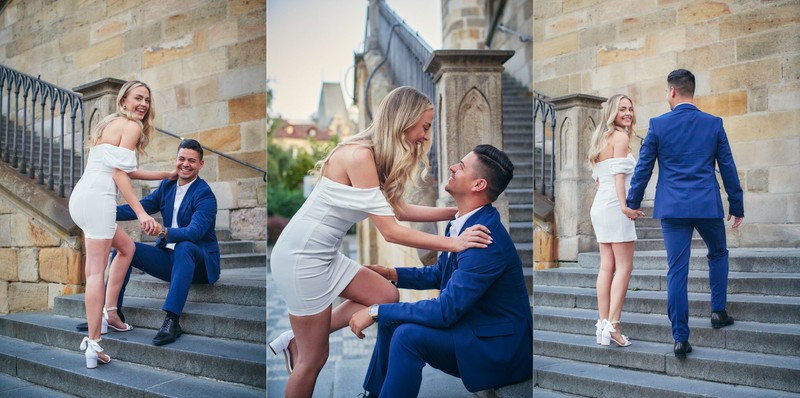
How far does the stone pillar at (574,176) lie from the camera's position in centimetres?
213

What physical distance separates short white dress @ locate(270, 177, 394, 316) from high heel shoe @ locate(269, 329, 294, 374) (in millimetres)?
199

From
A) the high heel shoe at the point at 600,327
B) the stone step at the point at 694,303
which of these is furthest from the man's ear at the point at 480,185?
the high heel shoe at the point at 600,327

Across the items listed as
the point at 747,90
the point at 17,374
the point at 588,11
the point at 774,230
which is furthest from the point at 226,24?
the point at 774,230

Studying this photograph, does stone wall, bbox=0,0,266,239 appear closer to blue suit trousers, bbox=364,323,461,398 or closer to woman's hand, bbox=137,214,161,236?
woman's hand, bbox=137,214,161,236

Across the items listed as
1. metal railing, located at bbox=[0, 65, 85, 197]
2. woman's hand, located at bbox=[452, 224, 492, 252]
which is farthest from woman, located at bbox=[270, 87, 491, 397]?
metal railing, located at bbox=[0, 65, 85, 197]

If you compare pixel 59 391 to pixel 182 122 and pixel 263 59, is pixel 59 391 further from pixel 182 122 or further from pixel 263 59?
pixel 263 59

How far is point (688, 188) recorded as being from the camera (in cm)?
212

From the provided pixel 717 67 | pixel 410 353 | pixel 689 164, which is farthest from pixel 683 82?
pixel 410 353

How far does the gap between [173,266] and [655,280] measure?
69.9 inches

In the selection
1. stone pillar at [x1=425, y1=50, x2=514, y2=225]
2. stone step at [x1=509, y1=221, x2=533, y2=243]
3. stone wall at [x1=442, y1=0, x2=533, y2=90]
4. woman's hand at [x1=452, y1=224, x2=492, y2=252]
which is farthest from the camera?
stone wall at [x1=442, y1=0, x2=533, y2=90]

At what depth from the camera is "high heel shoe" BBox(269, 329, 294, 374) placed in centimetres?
208

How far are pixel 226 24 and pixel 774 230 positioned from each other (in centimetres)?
226

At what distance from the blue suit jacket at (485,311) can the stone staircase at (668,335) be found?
0.87 feet

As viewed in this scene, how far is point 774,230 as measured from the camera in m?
2.16
